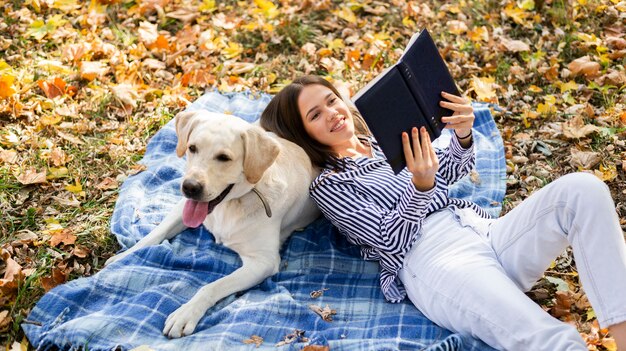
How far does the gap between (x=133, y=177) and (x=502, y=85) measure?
3278 mm

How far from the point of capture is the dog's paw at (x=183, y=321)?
3.24 metres

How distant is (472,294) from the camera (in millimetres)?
3004

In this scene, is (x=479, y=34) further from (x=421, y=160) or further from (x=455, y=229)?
(x=421, y=160)

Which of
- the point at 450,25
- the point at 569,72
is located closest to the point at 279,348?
the point at 569,72

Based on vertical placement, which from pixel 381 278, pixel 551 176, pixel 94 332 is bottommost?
pixel 551 176

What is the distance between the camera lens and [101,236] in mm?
4062

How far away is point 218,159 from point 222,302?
78 centimetres

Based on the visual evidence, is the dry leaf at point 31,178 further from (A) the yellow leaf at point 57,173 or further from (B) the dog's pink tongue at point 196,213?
(B) the dog's pink tongue at point 196,213

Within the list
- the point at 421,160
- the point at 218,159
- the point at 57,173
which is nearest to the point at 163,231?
the point at 218,159

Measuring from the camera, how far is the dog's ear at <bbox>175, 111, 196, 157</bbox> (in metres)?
3.65

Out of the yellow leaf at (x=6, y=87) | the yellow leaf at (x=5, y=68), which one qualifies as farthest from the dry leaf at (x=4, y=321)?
the yellow leaf at (x=5, y=68)

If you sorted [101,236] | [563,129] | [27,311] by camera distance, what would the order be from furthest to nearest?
[563,129] < [101,236] < [27,311]

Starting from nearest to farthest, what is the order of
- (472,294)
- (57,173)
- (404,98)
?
(472,294) < (404,98) < (57,173)

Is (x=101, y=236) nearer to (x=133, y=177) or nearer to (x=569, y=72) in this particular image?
(x=133, y=177)
